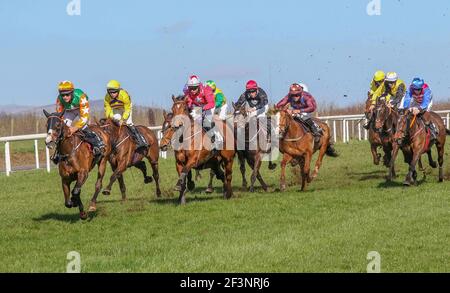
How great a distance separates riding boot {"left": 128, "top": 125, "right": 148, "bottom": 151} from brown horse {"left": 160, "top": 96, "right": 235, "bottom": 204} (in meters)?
1.36

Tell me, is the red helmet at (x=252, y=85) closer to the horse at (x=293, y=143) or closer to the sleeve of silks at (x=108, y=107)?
the horse at (x=293, y=143)

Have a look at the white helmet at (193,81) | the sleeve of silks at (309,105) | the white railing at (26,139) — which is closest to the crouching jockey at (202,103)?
the white helmet at (193,81)

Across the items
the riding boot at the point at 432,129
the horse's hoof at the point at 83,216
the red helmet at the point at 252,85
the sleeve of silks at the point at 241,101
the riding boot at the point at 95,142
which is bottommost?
the horse's hoof at the point at 83,216

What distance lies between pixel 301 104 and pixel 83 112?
18.5 feet

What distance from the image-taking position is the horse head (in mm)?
11648

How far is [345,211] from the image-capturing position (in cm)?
1239

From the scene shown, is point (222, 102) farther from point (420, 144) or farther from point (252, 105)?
point (420, 144)

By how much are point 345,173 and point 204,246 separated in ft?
34.3

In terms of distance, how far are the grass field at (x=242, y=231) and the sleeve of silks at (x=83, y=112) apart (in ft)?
4.54

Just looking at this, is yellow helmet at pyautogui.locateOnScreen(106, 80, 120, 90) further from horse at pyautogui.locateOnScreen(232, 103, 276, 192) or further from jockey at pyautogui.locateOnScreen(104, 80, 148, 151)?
horse at pyautogui.locateOnScreen(232, 103, 276, 192)

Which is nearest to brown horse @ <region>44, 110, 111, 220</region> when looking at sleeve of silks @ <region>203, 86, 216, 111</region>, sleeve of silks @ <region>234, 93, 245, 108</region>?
sleeve of silks @ <region>203, 86, 216, 111</region>

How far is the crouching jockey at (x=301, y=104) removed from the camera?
16.6 meters
